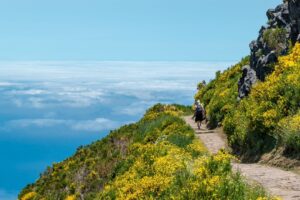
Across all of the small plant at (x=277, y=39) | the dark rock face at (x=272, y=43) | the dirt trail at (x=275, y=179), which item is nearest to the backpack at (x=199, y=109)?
the dark rock face at (x=272, y=43)

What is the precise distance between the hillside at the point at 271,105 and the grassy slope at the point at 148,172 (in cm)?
220

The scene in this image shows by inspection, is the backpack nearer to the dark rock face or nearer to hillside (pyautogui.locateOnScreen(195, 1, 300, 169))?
hillside (pyautogui.locateOnScreen(195, 1, 300, 169))

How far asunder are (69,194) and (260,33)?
56.6 feet

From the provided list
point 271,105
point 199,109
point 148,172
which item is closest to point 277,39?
point 199,109

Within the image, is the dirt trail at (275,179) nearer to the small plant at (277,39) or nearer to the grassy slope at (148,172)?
the grassy slope at (148,172)

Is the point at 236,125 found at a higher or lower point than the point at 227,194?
higher

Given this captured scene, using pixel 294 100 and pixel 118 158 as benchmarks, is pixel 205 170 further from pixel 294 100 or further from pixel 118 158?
pixel 118 158

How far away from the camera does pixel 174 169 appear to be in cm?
1397

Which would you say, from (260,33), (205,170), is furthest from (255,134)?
(260,33)

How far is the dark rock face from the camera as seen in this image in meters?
28.0

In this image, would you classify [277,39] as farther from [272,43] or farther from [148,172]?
[148,172]

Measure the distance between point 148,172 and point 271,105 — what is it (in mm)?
7212

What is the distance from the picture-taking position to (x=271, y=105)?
2034 cm

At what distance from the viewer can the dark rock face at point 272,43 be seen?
28031mm
